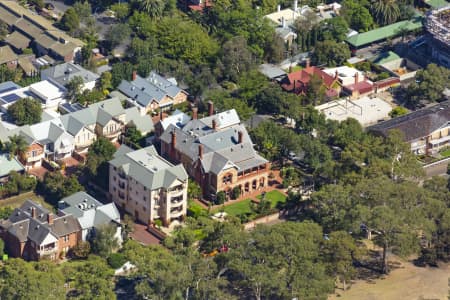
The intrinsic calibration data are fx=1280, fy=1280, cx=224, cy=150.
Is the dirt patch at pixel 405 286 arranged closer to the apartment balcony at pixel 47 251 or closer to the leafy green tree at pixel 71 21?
the apartment balcony at pixel 47 251

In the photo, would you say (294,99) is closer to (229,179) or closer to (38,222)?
(229,179)

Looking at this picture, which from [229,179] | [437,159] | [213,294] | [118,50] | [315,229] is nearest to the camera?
[213,294]

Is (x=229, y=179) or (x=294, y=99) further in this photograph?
(x=294, y=99)

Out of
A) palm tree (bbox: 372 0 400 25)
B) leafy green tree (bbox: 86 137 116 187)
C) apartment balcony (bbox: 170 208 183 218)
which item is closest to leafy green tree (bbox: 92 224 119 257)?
apartment balcony (bbox: 170 208 183 218)

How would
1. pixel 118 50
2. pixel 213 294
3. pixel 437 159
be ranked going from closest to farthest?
pixel 213 294
pixel 437 159
pixel 118 50

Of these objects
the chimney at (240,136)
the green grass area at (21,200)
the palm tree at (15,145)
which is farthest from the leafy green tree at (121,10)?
the green grass area at (21,200)

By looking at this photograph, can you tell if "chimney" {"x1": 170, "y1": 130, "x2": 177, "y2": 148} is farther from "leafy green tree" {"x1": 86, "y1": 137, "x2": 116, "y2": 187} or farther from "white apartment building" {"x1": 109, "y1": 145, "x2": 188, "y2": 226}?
"leafy green tree" {"x1": 86, "y1": 137, "x2": 116, "y2": 187}

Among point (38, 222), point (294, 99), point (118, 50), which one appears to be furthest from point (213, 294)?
point (118, 50)

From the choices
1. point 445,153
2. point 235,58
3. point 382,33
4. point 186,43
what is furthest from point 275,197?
point 382,33
